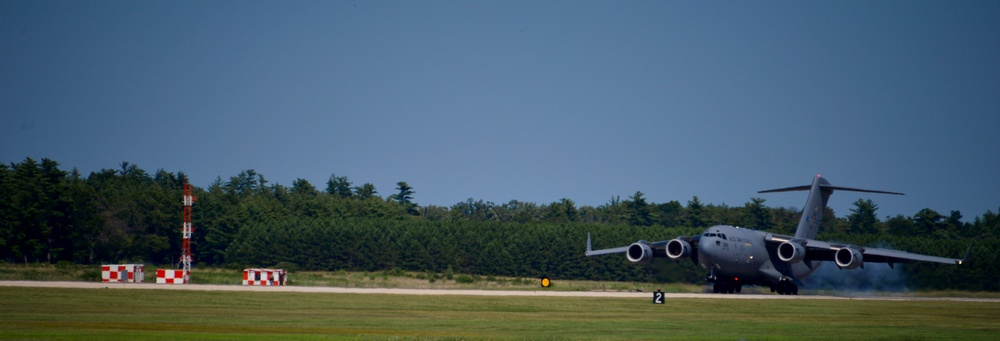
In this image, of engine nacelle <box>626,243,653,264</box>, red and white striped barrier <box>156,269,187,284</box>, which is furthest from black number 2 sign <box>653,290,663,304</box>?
red and white striped barrier <box>156,269,187,284</box>

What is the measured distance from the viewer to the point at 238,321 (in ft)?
97.5

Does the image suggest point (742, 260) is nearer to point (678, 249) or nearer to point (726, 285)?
point (726, 285)

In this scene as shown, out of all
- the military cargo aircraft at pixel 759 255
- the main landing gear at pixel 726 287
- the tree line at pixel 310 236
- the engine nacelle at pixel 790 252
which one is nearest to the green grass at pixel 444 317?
the military cargo aircraft at pixel 759 255

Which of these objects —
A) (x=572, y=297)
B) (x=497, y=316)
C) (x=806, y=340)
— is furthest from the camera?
(x=572, y=297)

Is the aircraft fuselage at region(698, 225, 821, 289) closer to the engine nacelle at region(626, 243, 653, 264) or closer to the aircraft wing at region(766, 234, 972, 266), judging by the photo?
the aircraft wing at region(766, 234, 972, 266)

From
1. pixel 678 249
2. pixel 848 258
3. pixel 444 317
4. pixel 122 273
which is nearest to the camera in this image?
pixel 444 317

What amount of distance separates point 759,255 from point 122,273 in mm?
32370

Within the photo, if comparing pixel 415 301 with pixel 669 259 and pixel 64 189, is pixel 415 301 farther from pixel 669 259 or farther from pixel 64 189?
pixel 64 189

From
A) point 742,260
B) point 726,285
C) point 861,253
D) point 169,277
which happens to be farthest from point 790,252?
point 169,277

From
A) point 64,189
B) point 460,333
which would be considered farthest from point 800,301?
point 64,189

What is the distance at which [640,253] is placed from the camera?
56125mm

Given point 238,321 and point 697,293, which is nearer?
point 238,321

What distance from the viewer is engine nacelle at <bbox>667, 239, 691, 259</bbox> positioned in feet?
183

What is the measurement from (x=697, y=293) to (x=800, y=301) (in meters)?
9.06
